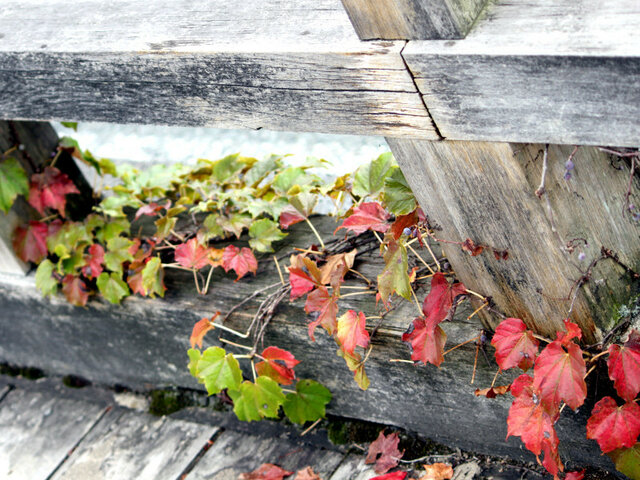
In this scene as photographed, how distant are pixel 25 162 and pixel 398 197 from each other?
1.39m

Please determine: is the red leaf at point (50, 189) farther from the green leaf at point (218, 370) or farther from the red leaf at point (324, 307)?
the red leaf at point (324, 307)

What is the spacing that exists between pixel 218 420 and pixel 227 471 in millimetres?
233

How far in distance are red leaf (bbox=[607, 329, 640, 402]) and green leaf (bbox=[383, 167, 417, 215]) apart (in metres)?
0.49

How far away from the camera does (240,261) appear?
1950mm

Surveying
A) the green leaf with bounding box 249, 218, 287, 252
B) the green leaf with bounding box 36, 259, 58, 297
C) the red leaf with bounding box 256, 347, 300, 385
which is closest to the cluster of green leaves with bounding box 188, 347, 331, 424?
the red leaf with bounding box 256, 347, 300, 385

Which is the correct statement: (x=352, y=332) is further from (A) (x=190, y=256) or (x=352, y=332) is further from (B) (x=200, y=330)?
(A) (x=190, y=256)

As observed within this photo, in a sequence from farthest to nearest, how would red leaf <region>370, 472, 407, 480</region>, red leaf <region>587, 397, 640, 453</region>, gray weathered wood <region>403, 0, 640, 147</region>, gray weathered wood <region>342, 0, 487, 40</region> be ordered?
red leaf <region>370, 472, 407, 480</region> → red leaf <region>587, 397, 640, 453</region> → gray weathered wood <region>342, 0, 487, 40</region> → gray weathered wood <region>403, 0, 640, 147</region>

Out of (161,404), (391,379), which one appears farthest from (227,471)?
(391,379)

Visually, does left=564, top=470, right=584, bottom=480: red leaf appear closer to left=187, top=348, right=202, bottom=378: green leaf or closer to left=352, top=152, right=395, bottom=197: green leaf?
left=352, top=152, right=395, bottom=197: green leaf

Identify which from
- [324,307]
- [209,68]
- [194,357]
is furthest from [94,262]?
[209,68]

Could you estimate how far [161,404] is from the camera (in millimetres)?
2312

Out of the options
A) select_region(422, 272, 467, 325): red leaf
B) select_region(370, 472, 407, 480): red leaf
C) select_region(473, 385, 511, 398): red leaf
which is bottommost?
select_region(370, 472, 407, 480): red leaf

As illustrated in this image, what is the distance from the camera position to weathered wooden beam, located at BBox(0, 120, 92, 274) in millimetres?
2238

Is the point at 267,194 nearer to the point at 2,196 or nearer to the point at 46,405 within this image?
the point at 2,196
